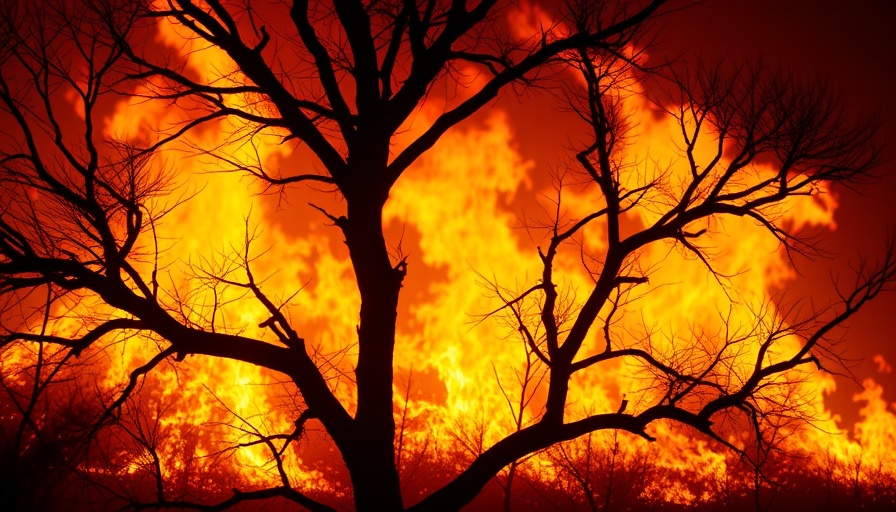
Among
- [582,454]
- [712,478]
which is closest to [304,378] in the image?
[582,454]

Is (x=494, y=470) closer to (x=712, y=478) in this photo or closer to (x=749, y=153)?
(x=749, y=153)

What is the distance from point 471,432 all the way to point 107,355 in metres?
16.7

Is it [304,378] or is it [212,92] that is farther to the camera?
[212,92]

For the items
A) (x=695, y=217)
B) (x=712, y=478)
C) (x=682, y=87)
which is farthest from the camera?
(x=712, y=478)

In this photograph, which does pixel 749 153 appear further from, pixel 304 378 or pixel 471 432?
pixel 471 432

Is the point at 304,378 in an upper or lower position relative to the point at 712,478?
lower

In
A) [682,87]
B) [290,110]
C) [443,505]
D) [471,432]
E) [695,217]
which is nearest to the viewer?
[443,505]

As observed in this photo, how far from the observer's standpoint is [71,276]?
6359 mm

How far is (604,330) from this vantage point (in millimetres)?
7887

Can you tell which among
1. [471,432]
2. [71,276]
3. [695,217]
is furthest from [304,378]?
[471,432]

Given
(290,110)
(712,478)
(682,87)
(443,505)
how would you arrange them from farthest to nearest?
(712,478) → (682,87) → (290,110) → (443,505)

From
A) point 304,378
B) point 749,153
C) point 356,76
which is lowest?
point 304,378

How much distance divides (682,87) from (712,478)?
142ft

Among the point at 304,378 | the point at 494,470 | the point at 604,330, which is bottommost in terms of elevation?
the point at 494,470
